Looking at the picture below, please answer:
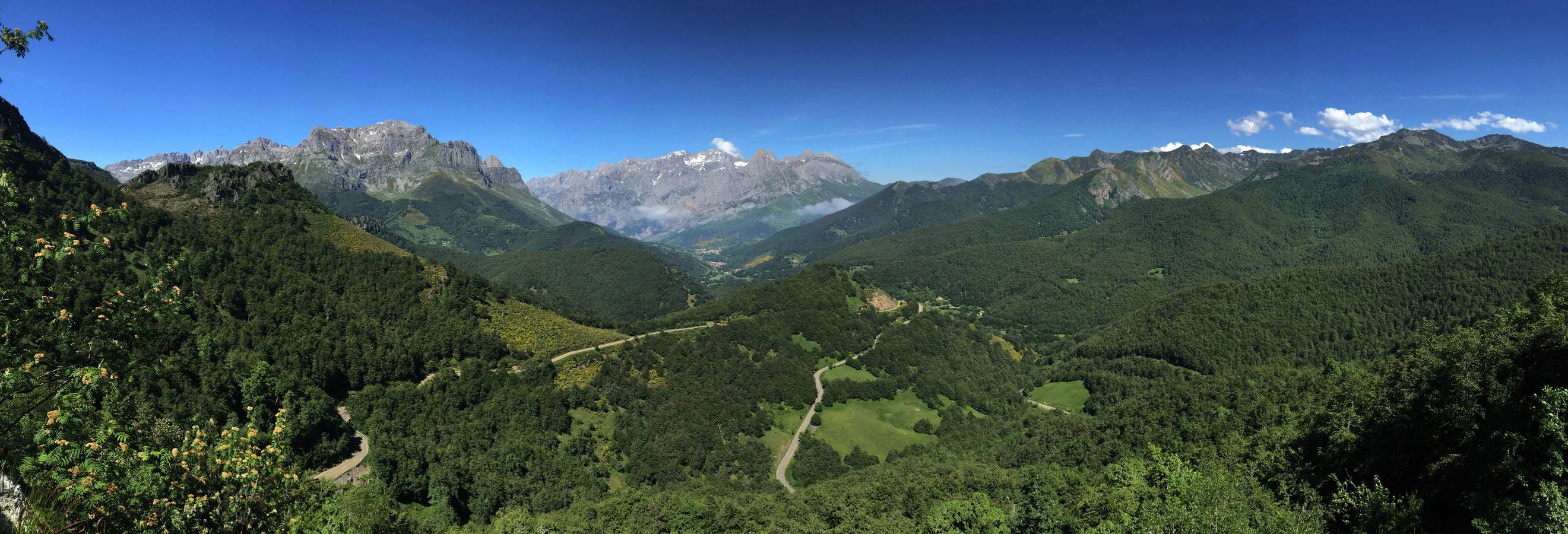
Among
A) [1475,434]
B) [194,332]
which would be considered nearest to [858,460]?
[1475,434]

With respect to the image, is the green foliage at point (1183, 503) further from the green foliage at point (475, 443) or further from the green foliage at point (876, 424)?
the green foliage at point (475, 443)

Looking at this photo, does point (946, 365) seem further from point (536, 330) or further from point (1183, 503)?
point (1183, 503)

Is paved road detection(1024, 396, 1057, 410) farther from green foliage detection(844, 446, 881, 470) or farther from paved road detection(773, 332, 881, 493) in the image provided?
green foliage detection(844, 446, 881, 470)

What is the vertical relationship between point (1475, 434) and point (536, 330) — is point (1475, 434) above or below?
below

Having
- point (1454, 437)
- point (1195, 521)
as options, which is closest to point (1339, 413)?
point (1454, 437)

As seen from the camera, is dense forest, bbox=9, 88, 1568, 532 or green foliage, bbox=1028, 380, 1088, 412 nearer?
dense forest, bbox=9, 88, 1568, 532

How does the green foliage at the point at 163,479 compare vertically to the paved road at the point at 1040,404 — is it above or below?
above

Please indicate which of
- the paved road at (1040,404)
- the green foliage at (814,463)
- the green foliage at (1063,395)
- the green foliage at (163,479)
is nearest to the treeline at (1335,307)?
the green foliage at (1063,395)

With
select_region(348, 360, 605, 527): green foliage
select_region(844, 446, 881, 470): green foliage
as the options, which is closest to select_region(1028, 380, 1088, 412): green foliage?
select_region(844, 446, 881, 470): green foliage

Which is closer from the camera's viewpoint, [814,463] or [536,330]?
[814,463]
